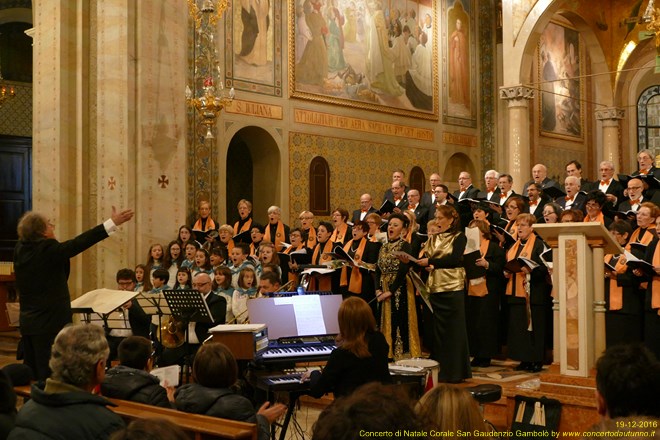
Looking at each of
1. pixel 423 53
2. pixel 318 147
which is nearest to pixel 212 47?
pixel 318 147

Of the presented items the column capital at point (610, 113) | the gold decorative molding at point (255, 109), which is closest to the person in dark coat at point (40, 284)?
the gold decorative molding at point (255, 109)

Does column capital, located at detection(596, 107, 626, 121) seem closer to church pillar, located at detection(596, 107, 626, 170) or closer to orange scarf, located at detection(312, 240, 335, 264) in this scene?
church pillar, located at detection(596, 107, 626, 170)

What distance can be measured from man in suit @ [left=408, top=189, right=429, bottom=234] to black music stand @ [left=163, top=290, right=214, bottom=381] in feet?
14.9

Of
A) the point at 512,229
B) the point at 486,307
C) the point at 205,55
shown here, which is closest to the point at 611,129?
the point at 205,55

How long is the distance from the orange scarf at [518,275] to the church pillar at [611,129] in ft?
41.4

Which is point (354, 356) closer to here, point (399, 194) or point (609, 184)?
point (609, 184)

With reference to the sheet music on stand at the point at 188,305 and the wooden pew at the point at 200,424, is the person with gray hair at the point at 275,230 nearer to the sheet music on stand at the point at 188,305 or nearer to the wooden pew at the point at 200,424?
the sheet music on stand at the point at 188,305

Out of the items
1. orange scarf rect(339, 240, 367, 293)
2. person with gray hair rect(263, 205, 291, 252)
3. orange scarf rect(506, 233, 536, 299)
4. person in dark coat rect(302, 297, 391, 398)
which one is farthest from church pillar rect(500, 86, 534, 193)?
person in dark coat rect(302, 297, 391, 398)

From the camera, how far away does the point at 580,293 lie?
250 inches

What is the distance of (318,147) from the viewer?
17.1m

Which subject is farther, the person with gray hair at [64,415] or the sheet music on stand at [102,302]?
the sheet music on stand at [102,302]

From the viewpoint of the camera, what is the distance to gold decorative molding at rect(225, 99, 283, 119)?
51.2 ft

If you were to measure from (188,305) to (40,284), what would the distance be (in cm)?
187

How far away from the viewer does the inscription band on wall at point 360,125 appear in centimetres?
1689
